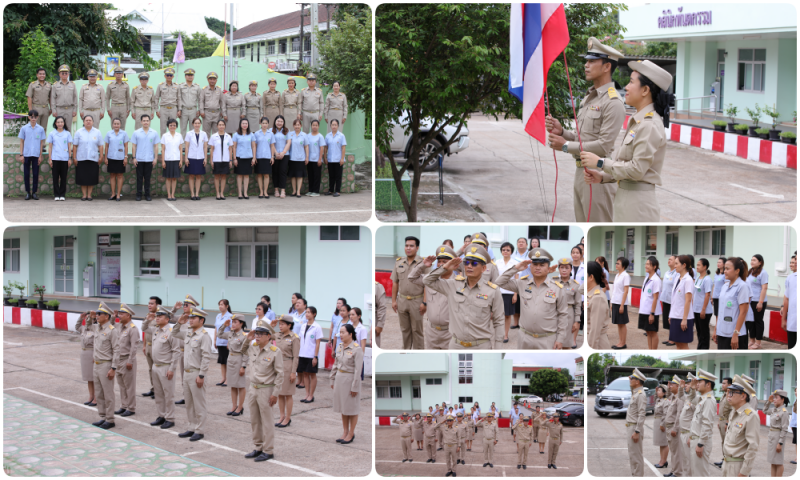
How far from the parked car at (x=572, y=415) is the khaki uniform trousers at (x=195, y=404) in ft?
11.2

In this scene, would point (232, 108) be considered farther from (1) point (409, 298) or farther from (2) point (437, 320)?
(2) point (437, 320)

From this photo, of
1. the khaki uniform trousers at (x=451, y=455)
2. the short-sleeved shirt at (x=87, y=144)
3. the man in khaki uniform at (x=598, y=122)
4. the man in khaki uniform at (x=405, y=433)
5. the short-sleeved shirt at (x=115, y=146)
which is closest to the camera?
the man in khaki uniform at (x=598, y=122)

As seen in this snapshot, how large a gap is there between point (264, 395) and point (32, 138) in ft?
16.9

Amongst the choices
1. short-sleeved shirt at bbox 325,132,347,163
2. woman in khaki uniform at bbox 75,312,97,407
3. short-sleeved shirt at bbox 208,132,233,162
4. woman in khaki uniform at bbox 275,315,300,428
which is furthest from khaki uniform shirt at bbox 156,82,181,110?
woman in khaki uniform at bbox 275,315,300,428

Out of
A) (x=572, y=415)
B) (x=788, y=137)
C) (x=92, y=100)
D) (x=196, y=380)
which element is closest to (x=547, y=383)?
(x=572, y=415)

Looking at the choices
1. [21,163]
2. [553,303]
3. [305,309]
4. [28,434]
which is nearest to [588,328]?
[553,303]

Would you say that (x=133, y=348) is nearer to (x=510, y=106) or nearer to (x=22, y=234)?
(x=510, y=106)

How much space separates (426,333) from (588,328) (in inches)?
52.6

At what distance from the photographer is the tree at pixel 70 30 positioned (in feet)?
35.6

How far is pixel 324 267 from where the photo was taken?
35.5 feet

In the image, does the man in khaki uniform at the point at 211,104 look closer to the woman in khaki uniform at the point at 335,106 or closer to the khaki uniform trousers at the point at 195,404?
the woman in khaki uniform at the point at 335,106

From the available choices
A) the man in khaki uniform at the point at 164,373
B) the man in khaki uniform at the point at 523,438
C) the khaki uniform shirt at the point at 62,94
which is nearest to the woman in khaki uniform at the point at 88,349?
the man in khaki uniform at the point at 164,373

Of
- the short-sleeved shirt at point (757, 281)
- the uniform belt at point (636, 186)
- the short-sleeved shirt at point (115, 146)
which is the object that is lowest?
the short-sleeved shirt at point (757, 281)

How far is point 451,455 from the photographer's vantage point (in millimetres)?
6664
